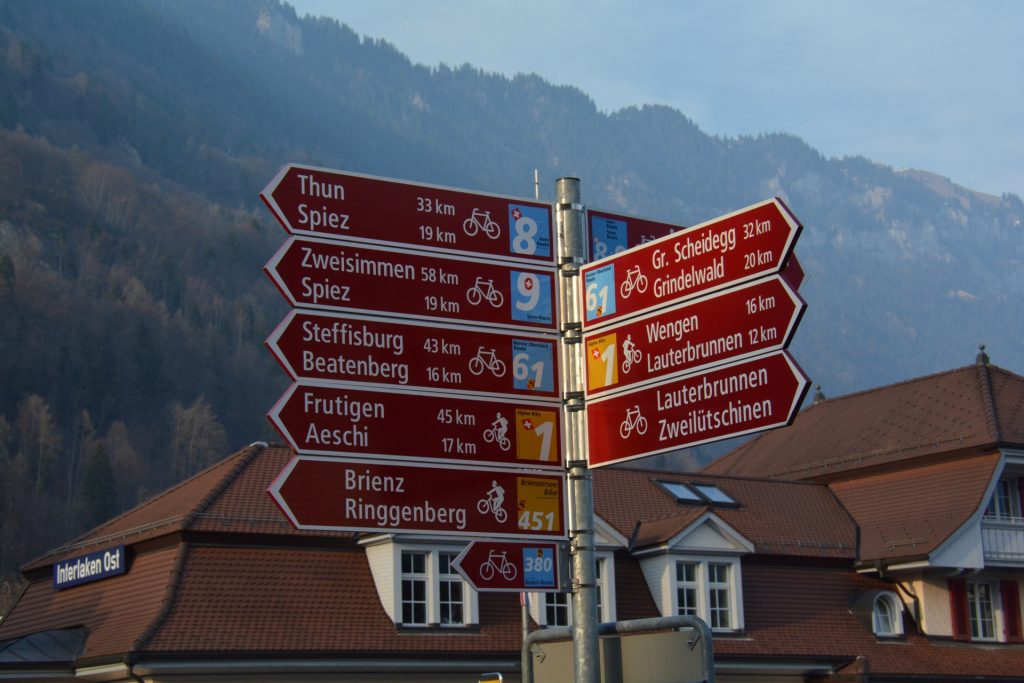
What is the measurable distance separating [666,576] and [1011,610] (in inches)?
426

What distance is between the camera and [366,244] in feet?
28.6

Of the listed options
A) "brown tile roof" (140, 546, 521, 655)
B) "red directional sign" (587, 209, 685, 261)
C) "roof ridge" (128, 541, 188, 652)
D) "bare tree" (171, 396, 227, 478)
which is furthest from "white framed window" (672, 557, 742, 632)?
"bare tree" (171, 396, 227, 478)

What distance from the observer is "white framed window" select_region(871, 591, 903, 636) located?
35719mm

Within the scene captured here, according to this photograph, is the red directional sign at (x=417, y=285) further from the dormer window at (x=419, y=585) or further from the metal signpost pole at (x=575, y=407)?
the dormer window at (x=419, y=585)

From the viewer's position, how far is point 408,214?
350 inches

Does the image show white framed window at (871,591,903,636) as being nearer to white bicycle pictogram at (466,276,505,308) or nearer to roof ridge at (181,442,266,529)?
roof ridge at (181,442,266,529)

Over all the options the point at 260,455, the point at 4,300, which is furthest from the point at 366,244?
the point at 4,300

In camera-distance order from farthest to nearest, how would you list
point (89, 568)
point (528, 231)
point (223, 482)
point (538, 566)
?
point (89, 568) < point (223, 482) < point (528, 231) < point (538, 566)

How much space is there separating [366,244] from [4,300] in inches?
5034

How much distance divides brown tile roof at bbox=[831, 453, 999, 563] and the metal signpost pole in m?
28.5

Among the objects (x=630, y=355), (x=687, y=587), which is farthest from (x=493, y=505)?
(x=687, y=587)

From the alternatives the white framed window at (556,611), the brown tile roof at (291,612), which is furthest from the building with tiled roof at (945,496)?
the brown tile roof at (291,612)

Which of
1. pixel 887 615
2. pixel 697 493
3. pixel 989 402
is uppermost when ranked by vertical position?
pixel 989 402

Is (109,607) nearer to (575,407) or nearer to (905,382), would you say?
(575,407)
